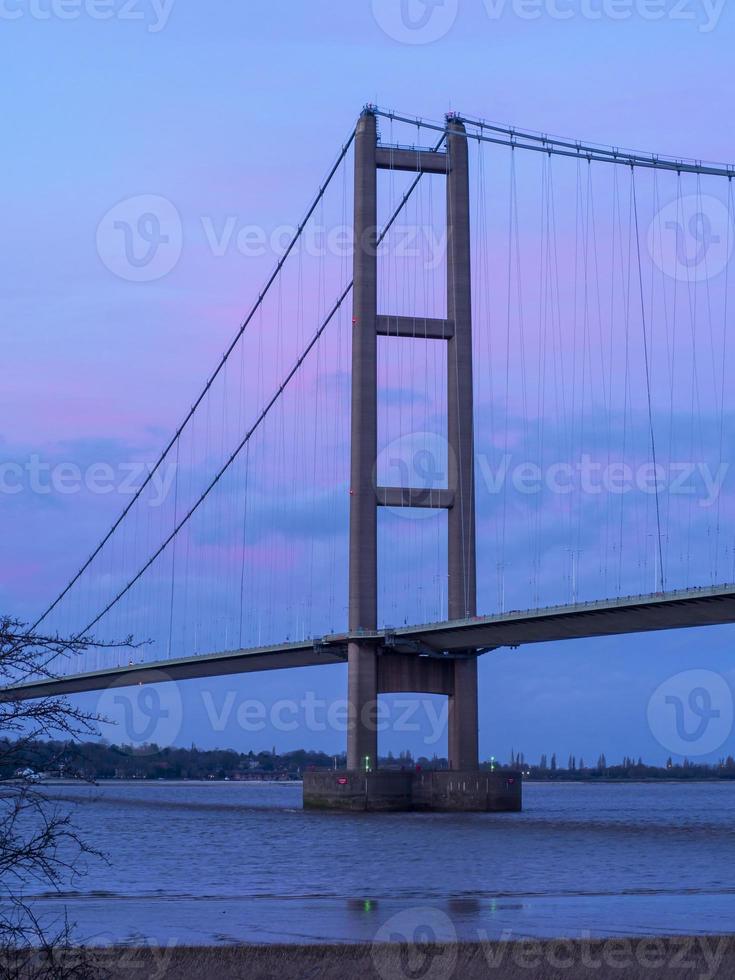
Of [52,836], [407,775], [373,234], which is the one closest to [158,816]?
[407,775]

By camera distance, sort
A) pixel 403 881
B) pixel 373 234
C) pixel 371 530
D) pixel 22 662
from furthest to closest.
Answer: pixel 373 234 < pixel 371 530 < pixel 403 881 < pixel 22 662

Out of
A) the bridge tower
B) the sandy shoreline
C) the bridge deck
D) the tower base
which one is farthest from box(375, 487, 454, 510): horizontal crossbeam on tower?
the sandy shoreline

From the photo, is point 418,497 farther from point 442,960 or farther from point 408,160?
point 442,960

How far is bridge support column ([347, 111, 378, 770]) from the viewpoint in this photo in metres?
52.9

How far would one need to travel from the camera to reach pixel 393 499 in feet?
177

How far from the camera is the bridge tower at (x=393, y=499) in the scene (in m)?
53.3

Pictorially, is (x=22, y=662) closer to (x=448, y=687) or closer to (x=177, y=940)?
Result: (x=177, y=940)

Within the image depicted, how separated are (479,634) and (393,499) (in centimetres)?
544

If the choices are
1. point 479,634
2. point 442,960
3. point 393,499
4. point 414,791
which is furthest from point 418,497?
point 442,960

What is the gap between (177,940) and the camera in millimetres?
15891

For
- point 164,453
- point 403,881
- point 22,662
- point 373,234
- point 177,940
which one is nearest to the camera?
point 22,662

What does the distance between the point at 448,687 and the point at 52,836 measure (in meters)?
48.7

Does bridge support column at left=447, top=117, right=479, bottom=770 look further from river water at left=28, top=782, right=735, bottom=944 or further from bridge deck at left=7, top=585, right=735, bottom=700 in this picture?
river water at left=28, top=782, right=735, bottom=944

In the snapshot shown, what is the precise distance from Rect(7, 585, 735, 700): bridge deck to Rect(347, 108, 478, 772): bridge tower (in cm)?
94
